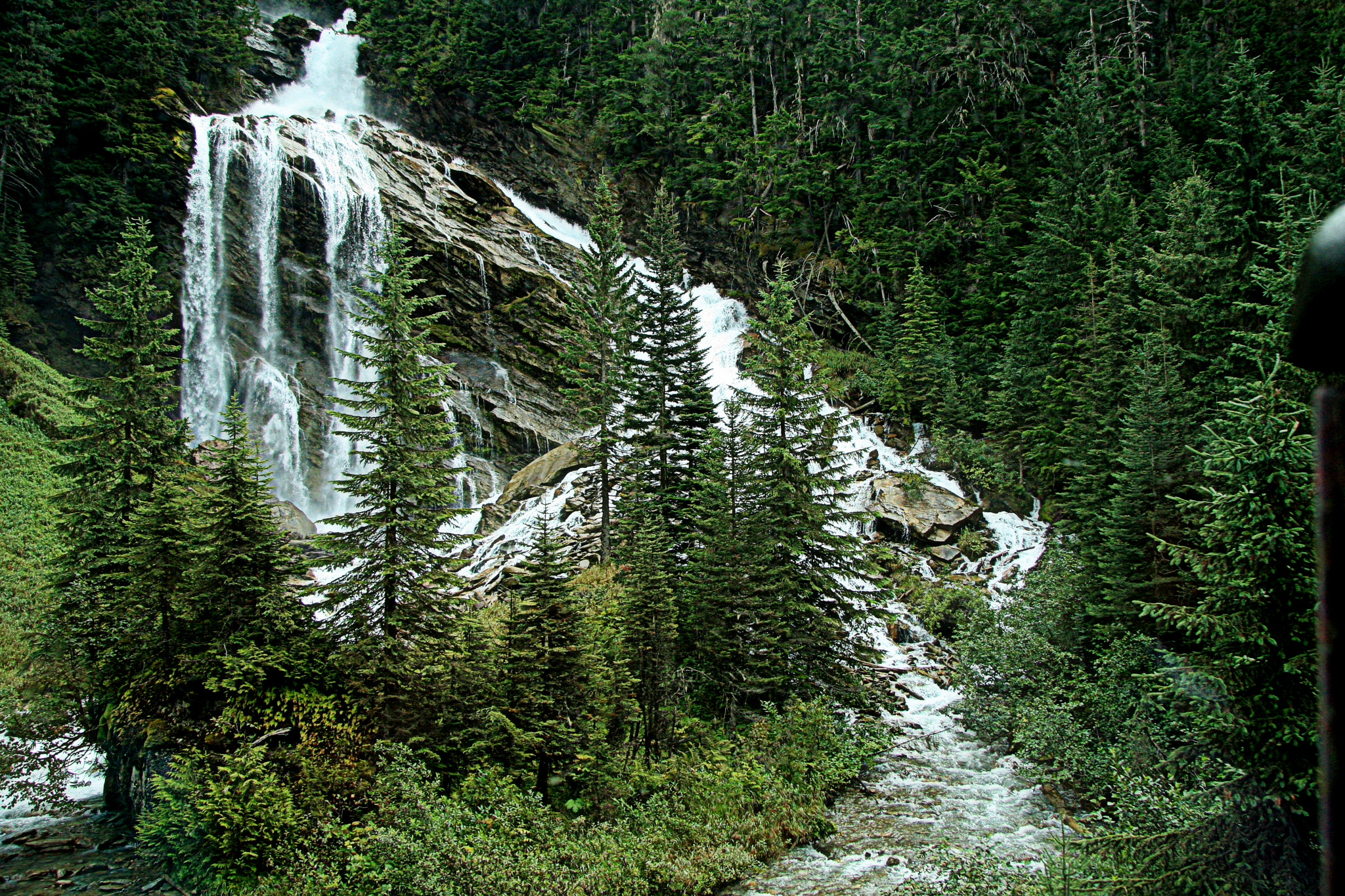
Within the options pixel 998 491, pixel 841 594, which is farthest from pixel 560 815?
pixel 998 491

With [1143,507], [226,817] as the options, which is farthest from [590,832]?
[1143,507]

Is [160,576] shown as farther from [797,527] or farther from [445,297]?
[445,297]

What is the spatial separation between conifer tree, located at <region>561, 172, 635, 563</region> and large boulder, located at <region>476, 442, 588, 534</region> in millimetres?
2039

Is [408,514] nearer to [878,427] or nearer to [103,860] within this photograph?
[103,860]

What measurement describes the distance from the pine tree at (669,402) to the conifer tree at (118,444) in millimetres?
12811

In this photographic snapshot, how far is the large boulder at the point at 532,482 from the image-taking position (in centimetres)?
2958

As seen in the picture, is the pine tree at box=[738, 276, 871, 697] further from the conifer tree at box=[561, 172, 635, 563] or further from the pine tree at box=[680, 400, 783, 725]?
the conifer tree at box=[561, 172, 635, 563]

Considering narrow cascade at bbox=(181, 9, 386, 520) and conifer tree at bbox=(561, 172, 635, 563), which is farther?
narrow cascade at bbox=(181, 9, 386, 520)

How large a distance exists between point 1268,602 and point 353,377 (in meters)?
34.2

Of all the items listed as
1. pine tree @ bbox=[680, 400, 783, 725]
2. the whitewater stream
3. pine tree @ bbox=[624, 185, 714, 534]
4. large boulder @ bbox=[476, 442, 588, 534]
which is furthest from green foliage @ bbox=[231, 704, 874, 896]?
large boulder @ bbox=[476, 442, 588, 534]

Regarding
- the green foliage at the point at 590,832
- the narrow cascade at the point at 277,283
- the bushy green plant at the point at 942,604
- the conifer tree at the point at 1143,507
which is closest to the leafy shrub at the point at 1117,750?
the conifer tree at the point at 1143,507

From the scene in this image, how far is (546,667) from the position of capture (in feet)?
38.9

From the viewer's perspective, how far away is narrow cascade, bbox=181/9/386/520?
33.4 meters

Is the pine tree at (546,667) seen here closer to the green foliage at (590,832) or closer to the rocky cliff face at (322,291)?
the green foliage at (590,832)
